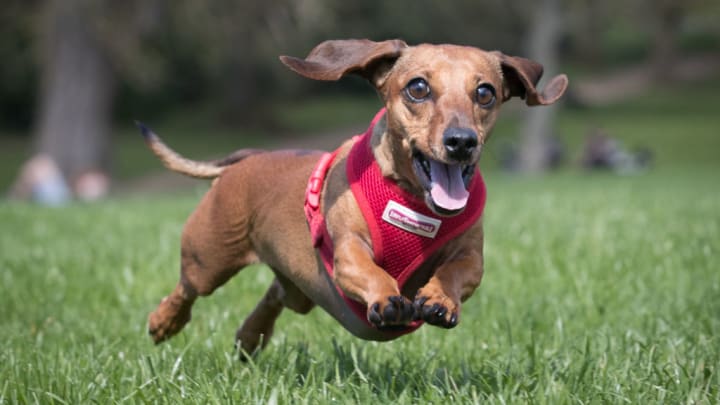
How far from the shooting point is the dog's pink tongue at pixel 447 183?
11.8 ft

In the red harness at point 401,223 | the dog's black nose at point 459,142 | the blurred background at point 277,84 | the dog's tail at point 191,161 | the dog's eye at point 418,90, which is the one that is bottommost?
the blurred background at point 277,84

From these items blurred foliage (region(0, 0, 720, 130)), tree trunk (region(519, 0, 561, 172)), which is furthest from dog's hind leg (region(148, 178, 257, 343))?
tree trunk (region(519, 0, 561, 172))

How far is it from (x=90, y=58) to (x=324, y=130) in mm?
21674

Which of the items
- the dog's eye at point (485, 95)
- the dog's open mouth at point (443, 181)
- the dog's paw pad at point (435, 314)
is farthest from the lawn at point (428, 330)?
the dog's eye at point (485, 95)

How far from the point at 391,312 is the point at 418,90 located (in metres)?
0.95

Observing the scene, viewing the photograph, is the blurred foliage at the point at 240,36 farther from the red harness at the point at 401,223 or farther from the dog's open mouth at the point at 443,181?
the dog's open mouth at the point at 443,181

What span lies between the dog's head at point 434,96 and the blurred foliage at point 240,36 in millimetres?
16386

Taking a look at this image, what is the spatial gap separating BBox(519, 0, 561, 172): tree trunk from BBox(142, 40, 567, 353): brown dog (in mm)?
23116

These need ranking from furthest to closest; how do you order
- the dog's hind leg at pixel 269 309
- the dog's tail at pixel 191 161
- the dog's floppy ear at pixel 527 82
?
1. the dog's tail at pixel 191 161
2. the dog's hind leg at pixel 269 309
3. the dog's floppy ear at pixel 527 82

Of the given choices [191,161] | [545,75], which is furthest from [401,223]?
[545,75]

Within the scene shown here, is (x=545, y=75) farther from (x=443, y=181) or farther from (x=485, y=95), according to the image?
(x=443, y=181)

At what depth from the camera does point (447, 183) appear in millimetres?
3652

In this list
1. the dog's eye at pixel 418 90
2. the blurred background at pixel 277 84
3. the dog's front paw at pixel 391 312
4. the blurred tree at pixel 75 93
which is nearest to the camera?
the dog's front paw at pixel 391 312

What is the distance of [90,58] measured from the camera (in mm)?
22375
